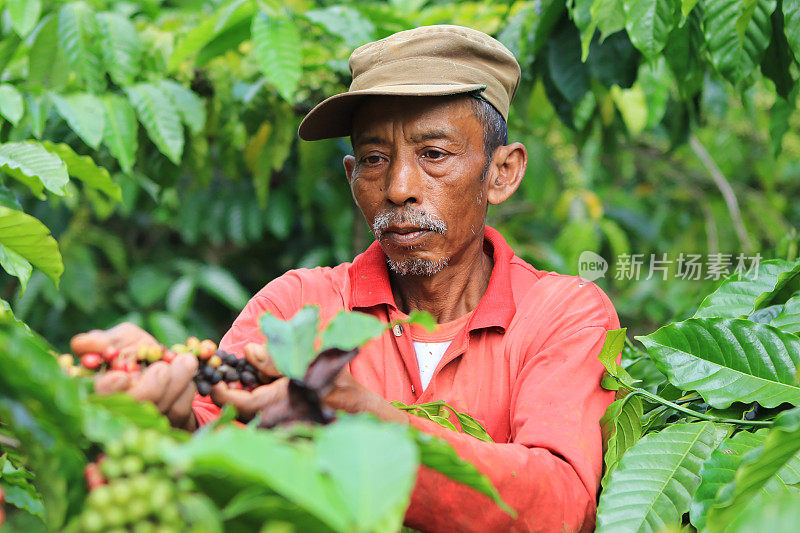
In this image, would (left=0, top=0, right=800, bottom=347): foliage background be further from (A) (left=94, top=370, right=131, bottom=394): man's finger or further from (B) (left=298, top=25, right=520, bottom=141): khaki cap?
(A) (left=94, top=370, right=131, bottom=394): man's finger

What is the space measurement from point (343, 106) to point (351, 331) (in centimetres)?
90

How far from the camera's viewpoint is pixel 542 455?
1.15 meters

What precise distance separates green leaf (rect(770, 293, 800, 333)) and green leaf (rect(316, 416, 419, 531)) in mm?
937

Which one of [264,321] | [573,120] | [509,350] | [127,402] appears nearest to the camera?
[127,402]

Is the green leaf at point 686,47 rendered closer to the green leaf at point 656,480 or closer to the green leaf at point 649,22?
the green leaf at point 649,22

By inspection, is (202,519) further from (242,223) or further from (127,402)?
(242,223)

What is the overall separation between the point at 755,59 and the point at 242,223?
2.35 meters

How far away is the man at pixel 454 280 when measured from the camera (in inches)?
51.0

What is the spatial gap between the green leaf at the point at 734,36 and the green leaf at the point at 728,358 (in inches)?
25.9

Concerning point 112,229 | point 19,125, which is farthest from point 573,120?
point 112,229

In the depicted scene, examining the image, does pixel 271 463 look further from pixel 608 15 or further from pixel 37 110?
pixel 37 110

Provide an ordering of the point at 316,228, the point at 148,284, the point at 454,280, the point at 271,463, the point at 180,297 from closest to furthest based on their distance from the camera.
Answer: the point at 271,463 → the point at 454,280 → the point at 180,297 → the point at 148,284 → the point at 316,228

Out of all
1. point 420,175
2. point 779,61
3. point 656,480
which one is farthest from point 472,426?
point 779,61

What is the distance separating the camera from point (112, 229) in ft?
13.0
